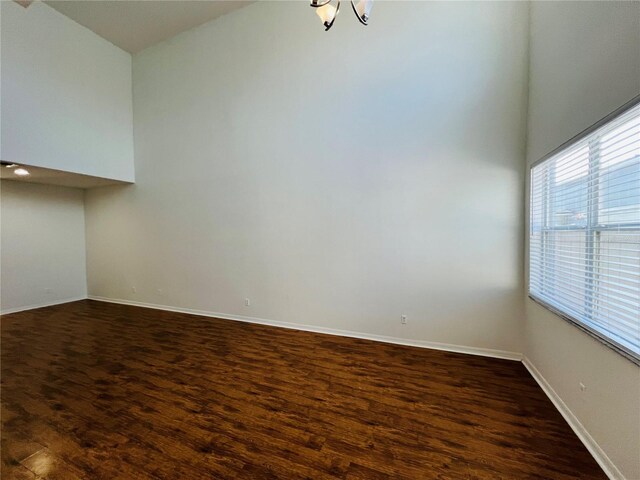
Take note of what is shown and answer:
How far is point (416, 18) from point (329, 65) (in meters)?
1.16

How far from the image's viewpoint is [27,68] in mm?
3598

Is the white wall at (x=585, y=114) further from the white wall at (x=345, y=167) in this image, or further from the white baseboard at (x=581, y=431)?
the white wall at (x=345, y=167)

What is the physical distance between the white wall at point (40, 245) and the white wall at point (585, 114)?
26.7 ft

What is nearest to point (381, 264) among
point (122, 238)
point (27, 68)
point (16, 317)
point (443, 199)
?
point (443, 199)

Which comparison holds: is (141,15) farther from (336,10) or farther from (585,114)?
(585,114)

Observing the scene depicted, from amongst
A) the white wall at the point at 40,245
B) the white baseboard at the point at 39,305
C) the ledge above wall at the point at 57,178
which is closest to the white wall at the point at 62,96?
the ledge above wall at the point at 57,178

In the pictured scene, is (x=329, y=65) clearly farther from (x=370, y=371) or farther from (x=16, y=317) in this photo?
(x=16, y=317)

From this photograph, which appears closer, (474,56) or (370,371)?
(370,371)

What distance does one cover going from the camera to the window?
139cm

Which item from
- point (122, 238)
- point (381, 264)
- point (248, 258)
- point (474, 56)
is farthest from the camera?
point (122, 238)

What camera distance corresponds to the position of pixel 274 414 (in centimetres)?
197

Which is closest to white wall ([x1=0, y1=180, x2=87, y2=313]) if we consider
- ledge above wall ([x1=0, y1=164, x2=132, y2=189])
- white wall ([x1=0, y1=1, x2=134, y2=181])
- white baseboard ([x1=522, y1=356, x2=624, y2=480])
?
ledge above wall ([x1=0, y1=164, x2=132, y2=189])

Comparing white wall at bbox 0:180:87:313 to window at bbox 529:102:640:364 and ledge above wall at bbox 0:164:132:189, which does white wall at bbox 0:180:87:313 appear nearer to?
ledge above wall at bbox 0:164:132:189

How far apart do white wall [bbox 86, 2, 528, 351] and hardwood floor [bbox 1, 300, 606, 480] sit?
2.53 feet
